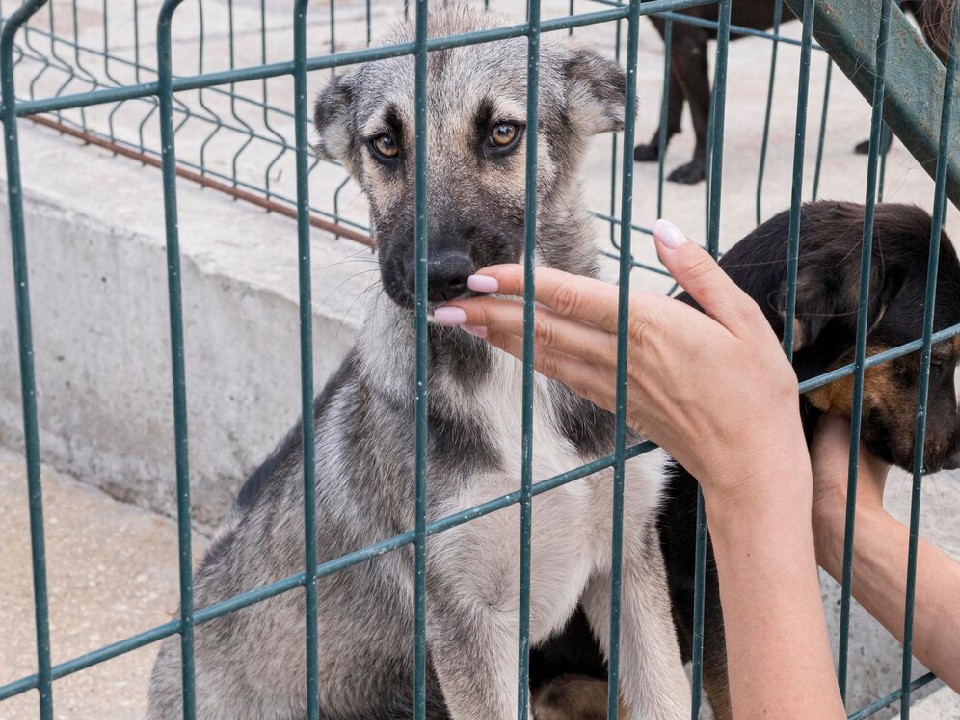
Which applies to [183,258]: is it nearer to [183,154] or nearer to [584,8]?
[183,154]

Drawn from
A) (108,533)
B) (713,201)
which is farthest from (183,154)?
(713,201)

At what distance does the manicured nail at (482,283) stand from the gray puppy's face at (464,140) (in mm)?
513

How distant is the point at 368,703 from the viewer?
2.74m

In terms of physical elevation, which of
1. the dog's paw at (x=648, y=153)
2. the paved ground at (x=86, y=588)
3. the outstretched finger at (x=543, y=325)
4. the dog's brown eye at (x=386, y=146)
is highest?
the outstretched finger at (x=543, y=325)

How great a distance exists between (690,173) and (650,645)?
424 cm

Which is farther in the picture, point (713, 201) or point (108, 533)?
point (108, 533)

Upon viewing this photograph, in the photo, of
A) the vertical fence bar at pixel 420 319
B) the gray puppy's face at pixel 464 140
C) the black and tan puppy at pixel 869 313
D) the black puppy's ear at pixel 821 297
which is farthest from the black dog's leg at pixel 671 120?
the vertical fence bar at pixel 420 319

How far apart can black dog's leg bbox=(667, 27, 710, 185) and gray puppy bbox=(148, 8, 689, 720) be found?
3548 millimetres

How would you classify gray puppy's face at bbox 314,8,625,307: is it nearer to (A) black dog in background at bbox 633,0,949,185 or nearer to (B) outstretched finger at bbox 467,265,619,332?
(B) outstretched finger at bbox 467,265,619,332

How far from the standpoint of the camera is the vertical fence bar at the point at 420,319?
1.38 meters

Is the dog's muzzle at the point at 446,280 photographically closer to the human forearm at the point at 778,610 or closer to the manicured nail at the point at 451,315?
the manicured nail at the point at 451,315

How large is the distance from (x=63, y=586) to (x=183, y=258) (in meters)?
1.27

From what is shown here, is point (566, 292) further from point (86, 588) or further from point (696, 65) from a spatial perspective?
point (696, 65)

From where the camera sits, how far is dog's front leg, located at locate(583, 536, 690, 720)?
2594mm
